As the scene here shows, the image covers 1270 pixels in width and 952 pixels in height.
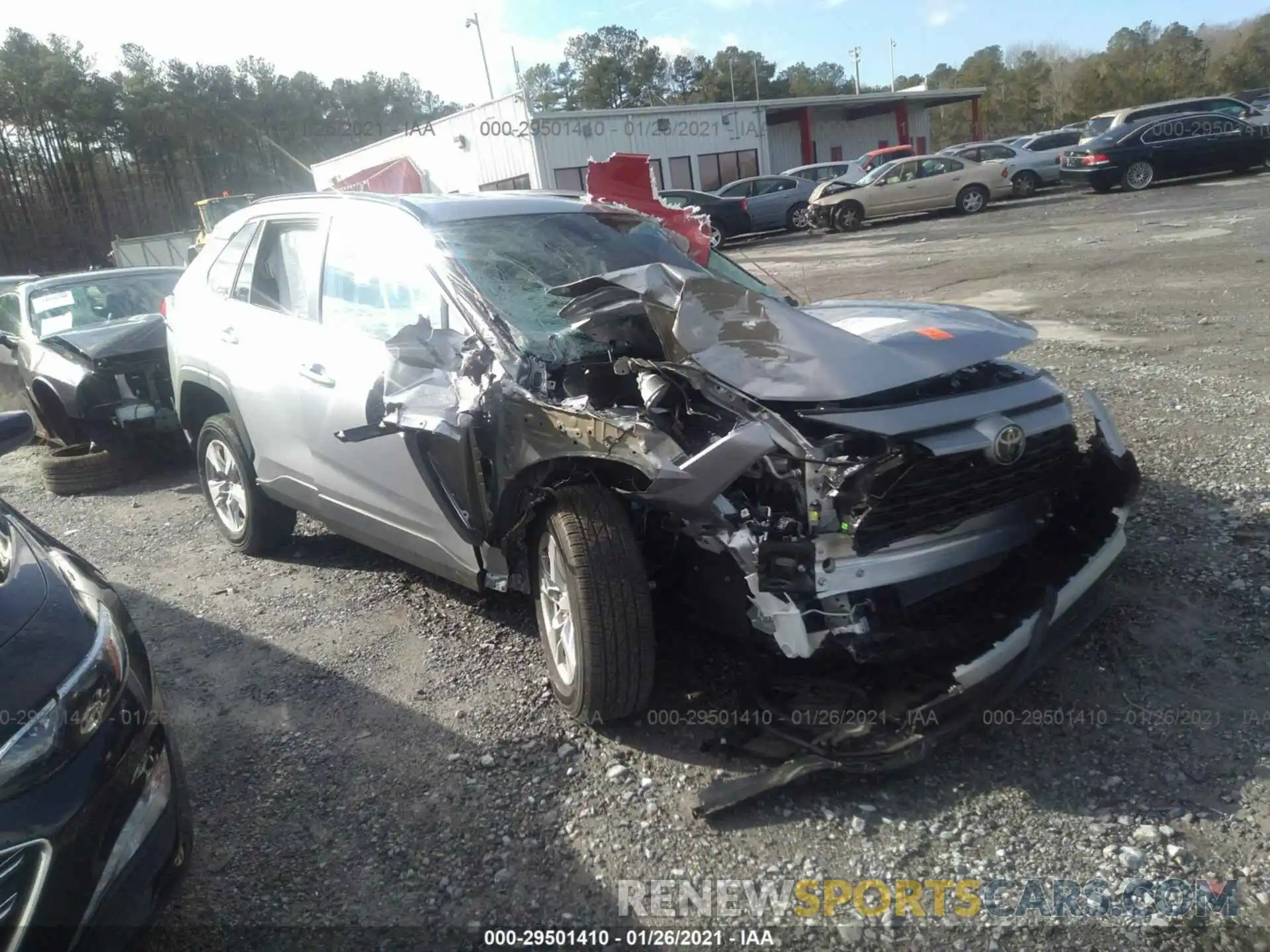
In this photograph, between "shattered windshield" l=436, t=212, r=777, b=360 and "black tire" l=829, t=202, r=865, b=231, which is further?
"black tire" l=829, t=202, r=865, b=231

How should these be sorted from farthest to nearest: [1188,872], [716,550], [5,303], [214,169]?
[214,169] < [5,303] < [716,550] < [1188,872]

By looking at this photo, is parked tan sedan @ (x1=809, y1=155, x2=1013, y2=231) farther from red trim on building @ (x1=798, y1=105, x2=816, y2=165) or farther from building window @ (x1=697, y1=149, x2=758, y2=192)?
red trim on building @ (x1=798, y1=105, x2=816, y2=165)

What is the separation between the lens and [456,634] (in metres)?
4.00

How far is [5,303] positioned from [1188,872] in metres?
10.3

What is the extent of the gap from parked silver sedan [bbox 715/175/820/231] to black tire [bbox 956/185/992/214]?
3.78 metres

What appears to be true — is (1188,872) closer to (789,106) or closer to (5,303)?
(5,303)

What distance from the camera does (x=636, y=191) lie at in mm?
5297

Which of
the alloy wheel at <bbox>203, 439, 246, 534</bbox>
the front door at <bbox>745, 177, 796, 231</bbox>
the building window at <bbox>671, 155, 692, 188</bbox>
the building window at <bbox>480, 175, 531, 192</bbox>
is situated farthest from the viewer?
the building window at <bbox>671, 155, 692, 188</bbox>

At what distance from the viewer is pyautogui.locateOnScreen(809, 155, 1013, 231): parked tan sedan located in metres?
20.8

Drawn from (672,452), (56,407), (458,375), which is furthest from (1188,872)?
(56,407)

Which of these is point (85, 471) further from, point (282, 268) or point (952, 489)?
point (952, 489)

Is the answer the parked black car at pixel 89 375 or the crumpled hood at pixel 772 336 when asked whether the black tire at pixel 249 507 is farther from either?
the crumpled hood at pixel 772 336

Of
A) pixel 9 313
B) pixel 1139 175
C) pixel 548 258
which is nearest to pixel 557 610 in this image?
pixel 548 258

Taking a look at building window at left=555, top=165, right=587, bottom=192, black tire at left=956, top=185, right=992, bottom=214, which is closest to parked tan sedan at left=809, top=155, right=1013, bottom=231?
black tire at left=956, top=185, right=992, bottom=214
